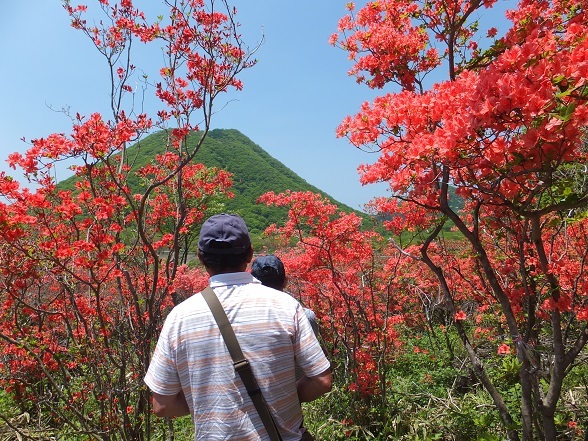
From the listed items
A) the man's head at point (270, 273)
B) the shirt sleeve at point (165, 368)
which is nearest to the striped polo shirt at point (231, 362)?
the shirt sleeve at point (165, 368)

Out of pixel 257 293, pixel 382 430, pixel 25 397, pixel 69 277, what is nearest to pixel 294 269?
pixel 382 430

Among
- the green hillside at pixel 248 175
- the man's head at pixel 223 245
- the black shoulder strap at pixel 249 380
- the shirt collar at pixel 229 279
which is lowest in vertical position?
the black shoulder strap at pixel 249 380

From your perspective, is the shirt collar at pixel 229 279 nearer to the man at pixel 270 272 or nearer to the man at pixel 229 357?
the man at pixel 229 357

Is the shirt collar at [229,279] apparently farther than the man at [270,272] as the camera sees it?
No

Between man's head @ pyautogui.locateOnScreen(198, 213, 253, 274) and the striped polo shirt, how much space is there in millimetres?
64

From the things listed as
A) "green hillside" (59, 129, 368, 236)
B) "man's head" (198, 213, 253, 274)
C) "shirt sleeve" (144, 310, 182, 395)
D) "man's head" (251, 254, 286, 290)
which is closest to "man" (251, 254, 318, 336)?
"man's head" (251, 254, 286, 290)

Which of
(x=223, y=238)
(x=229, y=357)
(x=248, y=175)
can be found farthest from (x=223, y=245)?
(x=248, y=175)

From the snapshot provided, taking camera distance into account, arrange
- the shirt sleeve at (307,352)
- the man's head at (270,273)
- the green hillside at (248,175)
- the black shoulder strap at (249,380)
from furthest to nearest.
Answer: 1. the green hillside at (248,175)
2. the man's head at (270,273)
3. the shirt sleeve at (307,352)
4. the black shoulder strap at (249,380)

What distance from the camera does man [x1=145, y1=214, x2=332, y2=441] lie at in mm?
1293

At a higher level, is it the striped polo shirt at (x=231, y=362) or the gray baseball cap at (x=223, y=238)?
the gray baseball cap at (x=223, y=238)

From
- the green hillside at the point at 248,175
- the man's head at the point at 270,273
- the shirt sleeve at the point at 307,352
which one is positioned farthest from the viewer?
the green hillside at the point at 248,175

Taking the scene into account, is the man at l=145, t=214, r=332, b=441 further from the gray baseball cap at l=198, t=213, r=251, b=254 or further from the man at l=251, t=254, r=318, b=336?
the man at l=251, t=254, r=318, b=336

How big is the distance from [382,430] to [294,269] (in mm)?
2943

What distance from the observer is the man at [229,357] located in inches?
50.9
